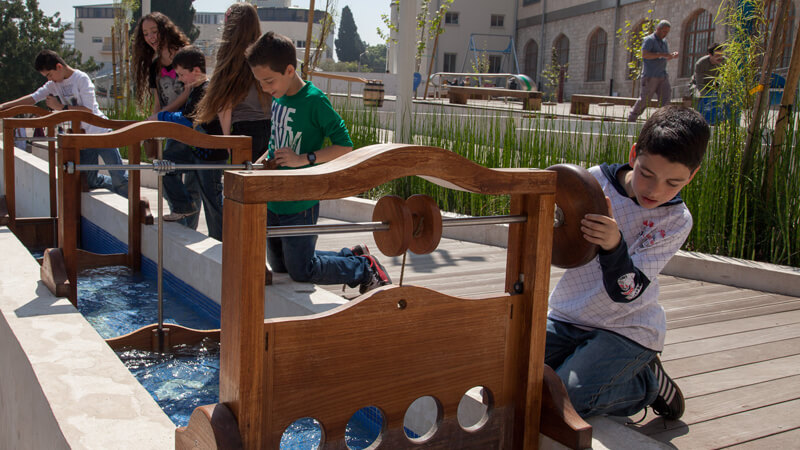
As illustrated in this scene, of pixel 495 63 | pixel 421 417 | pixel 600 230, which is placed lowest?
pixel 421 417

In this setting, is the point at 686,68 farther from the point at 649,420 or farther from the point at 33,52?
the point at 649,420

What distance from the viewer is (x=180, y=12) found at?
33500mm

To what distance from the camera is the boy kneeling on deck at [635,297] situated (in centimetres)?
194

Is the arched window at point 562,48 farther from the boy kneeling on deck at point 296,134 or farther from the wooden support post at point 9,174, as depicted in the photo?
the boy kneeling on deck at point 296,134

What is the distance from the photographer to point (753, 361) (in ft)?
9.17

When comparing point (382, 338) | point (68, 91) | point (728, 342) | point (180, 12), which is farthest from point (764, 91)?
point (180, 12)

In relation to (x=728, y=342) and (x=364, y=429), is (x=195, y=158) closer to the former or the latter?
(x=364, y=429)

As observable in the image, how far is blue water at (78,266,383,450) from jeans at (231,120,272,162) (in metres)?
1.03

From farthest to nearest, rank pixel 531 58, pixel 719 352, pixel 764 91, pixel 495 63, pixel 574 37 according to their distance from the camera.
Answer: pixel 495 63 < pixel 531 58 < pixel 574 37 < pixel 764 91 < pixel 719 352

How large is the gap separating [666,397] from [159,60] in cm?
411

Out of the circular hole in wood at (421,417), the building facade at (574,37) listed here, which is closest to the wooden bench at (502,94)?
the building facade at (574,37)

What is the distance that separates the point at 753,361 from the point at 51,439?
8.22 feet

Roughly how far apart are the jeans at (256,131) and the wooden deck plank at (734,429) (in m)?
2.97

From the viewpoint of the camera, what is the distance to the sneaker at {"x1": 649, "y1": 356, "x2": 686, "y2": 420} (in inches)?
85.6
